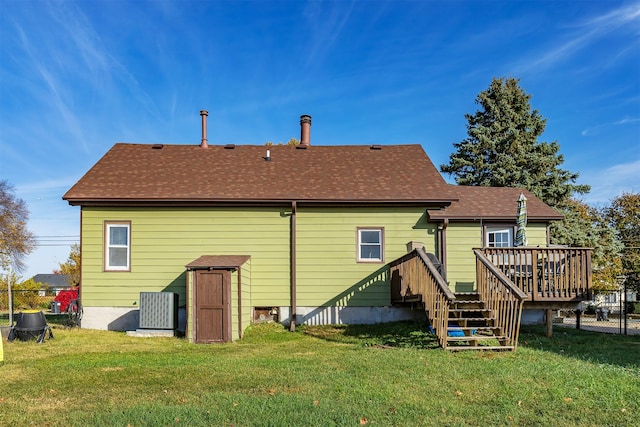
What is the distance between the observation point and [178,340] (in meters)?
12.0

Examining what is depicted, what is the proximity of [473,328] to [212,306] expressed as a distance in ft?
19.2

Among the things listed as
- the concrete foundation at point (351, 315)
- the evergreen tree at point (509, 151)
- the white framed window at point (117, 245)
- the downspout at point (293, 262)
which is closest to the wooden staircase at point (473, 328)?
the concrete foundation at point (351, 315)

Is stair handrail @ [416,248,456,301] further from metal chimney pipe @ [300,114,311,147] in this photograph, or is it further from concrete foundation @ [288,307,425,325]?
metal chimney pipe @ [300,114,311,147]

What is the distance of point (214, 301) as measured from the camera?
11961mm

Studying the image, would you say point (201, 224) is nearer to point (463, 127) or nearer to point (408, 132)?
point (408, 132)

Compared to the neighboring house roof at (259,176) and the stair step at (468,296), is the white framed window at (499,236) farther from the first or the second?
the stair step at (468,296)

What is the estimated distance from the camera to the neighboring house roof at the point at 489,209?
14.5m

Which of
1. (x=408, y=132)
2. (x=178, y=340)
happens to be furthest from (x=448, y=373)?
(x=408, y=132)

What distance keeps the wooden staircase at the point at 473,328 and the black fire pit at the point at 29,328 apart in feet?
28.2

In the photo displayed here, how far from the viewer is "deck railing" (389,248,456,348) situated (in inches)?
378

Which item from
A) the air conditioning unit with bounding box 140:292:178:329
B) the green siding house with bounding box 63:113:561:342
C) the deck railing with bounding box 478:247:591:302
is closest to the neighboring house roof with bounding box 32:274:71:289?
the green siding house with bounding box 63:113:561:342

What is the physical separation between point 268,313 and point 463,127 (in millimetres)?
21890

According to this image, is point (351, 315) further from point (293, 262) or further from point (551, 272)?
point (551, 272)

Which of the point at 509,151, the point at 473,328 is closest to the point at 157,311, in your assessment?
the point at 473,328
